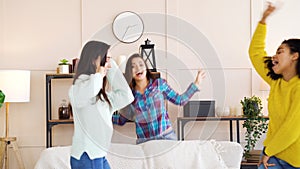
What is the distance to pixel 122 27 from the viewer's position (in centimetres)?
468

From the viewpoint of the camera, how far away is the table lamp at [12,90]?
4234 millimetres

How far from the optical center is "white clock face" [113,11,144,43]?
15.1ft

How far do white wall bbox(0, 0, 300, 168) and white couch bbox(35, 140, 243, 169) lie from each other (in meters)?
1.18

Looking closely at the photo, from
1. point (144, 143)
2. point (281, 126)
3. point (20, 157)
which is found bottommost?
point (20, 157)

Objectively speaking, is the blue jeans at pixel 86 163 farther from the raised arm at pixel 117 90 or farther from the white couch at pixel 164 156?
the white couch at pixel 164 156

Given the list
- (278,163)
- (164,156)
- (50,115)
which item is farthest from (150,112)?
(50,115)

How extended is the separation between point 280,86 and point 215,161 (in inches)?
43.3

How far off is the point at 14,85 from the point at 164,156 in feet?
5.71

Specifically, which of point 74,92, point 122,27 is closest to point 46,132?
point 122,27

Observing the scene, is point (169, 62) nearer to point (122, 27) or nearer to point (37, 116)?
point (122, 27)

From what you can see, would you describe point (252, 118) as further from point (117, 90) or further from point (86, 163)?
point (86, 163)

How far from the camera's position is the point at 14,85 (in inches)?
168

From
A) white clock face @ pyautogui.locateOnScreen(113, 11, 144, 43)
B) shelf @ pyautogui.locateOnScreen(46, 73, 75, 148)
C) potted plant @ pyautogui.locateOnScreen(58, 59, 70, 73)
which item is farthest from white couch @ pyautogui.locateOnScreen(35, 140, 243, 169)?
white clock face @ pyautogui.locateOnScreen(113, 11, 144, 43)

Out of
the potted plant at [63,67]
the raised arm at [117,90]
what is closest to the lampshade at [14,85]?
the potted plant at [63,67]
